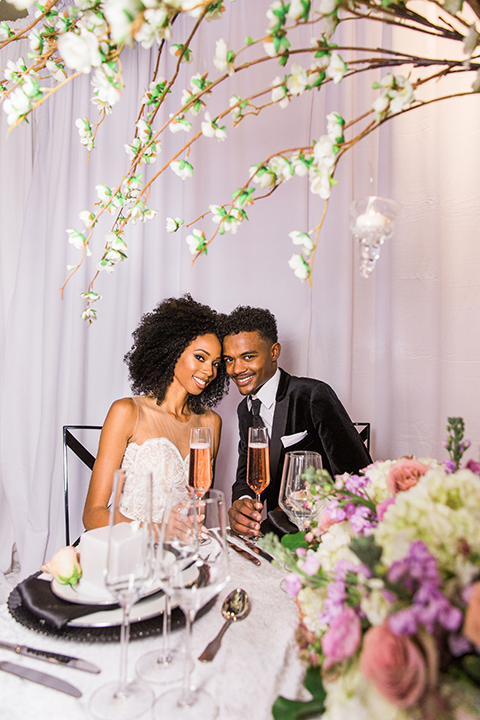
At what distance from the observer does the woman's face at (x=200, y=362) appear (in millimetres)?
2105

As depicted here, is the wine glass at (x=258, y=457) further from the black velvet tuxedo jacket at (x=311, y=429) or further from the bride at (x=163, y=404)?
the black velvet tuxedo jacket at (x=311, y=429)

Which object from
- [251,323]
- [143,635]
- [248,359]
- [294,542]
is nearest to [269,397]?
[248,359]

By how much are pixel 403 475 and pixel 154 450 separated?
138cm

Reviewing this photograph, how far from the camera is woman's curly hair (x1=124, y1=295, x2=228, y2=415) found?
2.23m

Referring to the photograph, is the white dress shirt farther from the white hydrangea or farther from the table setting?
the white hydrangea

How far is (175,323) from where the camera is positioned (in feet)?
7.33

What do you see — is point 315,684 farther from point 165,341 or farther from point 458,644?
point 165,341

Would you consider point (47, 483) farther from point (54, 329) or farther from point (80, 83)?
point (80, 83)

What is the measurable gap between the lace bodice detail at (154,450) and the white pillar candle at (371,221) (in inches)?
51.9

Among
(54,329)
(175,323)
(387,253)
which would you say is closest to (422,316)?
(387,253)

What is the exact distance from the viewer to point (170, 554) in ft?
2.38

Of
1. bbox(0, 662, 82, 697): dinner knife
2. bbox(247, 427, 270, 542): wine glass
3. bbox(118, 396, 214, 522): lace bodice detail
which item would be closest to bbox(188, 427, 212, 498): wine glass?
bbox(247, 427, 270, 542): wine glass

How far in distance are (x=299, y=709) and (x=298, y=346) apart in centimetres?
190

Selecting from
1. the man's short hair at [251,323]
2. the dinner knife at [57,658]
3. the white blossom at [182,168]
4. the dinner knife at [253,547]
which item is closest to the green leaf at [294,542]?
the dinner knife at [253,547]
